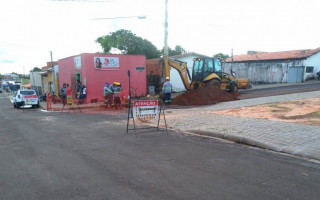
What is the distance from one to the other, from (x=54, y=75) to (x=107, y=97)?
18.1 m

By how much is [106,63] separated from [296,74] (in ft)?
75.8

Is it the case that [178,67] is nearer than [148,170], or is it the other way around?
[148,170]

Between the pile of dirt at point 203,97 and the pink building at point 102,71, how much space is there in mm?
7553

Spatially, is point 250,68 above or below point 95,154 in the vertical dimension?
above

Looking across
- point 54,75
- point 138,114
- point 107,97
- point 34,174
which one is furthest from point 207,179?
point 54,75

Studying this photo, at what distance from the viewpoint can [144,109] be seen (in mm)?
8164

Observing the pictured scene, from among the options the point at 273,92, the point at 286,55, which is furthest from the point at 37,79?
the point at 286,55

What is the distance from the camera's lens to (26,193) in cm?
391

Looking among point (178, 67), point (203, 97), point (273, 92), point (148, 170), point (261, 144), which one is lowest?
point (148, 170)

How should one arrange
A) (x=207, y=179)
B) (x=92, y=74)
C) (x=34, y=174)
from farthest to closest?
(x=92, y=74)
(x=34, y=174)
(x=207, y=179)

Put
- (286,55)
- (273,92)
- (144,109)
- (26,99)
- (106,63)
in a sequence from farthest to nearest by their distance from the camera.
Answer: (286,55), (106,63), (26,99), (273,92), (144,109)

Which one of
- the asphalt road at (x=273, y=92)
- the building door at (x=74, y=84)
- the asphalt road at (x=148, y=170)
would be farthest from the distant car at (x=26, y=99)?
the asphalt road at (x=273, y=92)

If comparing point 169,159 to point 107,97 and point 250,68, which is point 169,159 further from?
point 250,68

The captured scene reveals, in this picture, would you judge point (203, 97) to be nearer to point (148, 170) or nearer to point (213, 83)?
point (213, 83)
